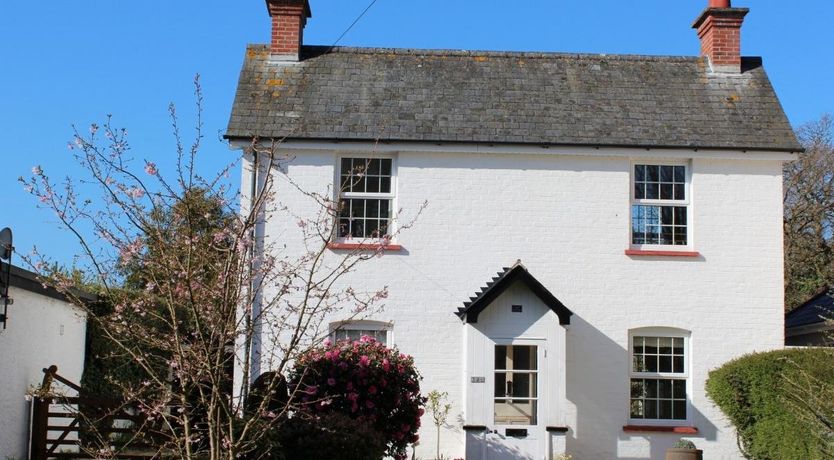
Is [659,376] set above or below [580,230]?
below

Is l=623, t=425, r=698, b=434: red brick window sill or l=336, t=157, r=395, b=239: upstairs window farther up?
l=336, t=157, r=395, b=239: upstairs window

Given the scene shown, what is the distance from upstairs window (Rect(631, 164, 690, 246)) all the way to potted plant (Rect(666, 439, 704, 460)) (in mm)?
3777

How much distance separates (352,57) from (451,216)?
13.6 feet

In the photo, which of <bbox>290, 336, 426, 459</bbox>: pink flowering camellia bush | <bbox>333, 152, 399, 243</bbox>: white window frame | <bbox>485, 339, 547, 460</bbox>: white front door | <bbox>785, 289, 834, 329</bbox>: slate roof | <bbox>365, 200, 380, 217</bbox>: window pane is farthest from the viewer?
<bbox>785, 289, 834, 329</bbox>: slate roof

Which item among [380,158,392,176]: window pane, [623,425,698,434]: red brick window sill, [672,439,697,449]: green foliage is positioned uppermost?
[380,158,392,176]: window pane

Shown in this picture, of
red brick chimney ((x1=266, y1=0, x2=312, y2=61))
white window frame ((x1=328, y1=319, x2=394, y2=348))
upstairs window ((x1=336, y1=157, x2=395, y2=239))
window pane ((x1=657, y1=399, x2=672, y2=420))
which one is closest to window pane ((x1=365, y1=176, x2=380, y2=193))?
upstairs window ((x1=336, y1=157, x2=395, y2=239))

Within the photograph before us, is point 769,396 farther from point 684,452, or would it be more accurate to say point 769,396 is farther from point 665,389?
point 665,389

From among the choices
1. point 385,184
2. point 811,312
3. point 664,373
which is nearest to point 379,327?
point 385,184

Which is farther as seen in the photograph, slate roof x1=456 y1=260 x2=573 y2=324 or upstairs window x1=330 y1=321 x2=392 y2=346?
upstairs window x1=330 y1=321 x2=392 y2=346

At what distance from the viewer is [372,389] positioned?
46.2 ft

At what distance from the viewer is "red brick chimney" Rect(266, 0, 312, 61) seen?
19078 mm

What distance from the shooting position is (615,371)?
1742 centimetres

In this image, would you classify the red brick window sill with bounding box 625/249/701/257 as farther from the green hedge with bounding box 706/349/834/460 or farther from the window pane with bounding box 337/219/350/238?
the window pane with bounding box 337/219/350/238

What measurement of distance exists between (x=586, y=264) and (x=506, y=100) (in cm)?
352
